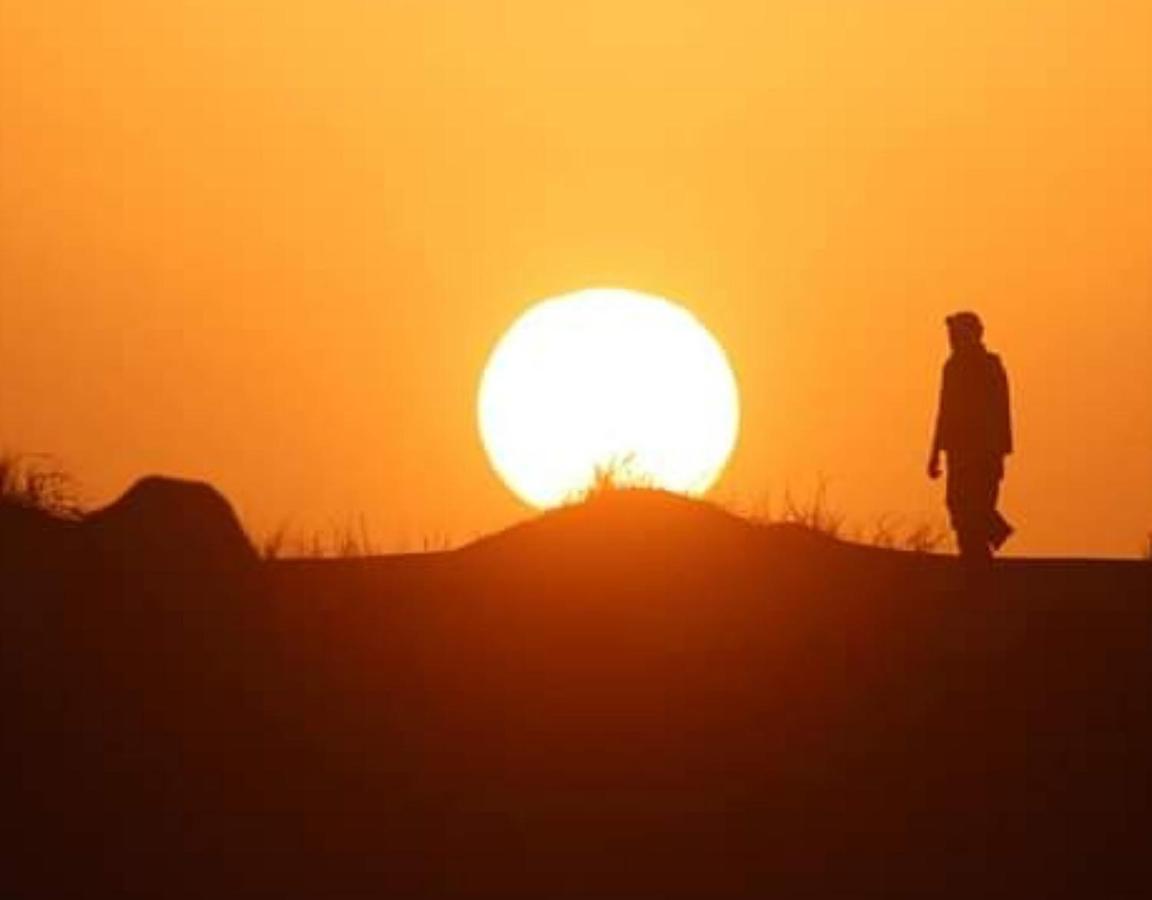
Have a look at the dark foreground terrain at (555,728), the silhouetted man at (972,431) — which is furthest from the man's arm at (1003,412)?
the dark foreground terrain at (555,728)

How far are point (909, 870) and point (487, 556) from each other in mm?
6438

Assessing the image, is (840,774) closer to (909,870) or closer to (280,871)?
(909,870)

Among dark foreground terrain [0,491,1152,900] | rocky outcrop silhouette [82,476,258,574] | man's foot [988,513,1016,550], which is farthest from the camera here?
man's foot [988,513,1016,550]

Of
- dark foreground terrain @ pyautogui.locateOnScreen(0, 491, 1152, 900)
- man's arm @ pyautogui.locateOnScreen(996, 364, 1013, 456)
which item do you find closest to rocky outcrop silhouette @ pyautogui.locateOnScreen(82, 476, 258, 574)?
dark foreground terrain @ pyautogui.locateOnScreen(0, 491, 1152, 900)

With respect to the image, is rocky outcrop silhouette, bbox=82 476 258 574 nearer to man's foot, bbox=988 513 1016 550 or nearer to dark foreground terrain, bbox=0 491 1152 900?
dark foreground terrain, bbox=0 491 1152 900

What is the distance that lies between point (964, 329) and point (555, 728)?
24.0 feet

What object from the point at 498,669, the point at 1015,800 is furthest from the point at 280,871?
the point at 1015,800

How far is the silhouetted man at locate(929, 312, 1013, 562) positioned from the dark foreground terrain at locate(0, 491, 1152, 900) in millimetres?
2531

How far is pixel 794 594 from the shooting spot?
2478cm

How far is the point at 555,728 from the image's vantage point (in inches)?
893

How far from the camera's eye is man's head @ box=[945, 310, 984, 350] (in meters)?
28.5

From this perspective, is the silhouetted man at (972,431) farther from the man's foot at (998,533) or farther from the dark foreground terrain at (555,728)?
the dark foreground terrain at (555,728)

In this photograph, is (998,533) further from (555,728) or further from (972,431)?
(555,728)

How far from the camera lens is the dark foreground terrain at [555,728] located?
69.0ft
